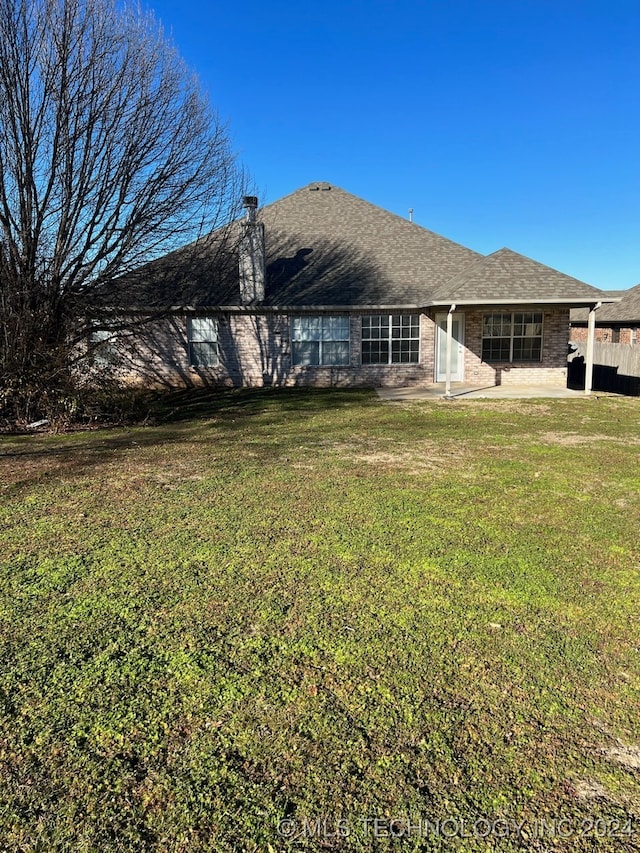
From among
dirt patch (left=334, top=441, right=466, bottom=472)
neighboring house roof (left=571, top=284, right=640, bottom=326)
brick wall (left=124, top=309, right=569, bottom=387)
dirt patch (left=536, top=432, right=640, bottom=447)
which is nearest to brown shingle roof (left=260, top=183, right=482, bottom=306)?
brick wall (left=124, top=309, right=569, bottom=387)

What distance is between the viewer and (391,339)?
1759 cm

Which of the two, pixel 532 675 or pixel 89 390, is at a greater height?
pixel 89 390

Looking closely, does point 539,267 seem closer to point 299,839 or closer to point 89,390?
point 89,390

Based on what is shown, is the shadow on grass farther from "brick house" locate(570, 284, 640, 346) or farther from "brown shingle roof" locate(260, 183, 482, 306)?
"brick house" locate(570, 284, 640, 346)

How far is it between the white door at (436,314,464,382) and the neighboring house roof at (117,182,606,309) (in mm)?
1057

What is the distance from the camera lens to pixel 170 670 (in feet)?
9.91

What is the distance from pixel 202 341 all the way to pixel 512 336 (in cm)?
981

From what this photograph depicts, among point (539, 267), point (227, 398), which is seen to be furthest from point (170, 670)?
point (539, 267)

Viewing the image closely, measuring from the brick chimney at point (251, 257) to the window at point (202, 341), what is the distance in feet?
4.51

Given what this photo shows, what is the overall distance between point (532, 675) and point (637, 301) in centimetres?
2825

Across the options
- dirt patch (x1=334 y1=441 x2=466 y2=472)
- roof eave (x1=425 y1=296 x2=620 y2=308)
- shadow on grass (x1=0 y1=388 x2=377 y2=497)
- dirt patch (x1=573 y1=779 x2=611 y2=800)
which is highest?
roof eave (x1=425 y1=296 x2=620 y2=308)

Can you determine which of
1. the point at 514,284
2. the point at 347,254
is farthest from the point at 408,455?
the point at 347,254

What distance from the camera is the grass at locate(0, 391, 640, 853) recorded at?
2.13m

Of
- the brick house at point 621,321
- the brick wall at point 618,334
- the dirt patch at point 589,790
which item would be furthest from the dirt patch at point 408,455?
the brick wall at point 618,334
